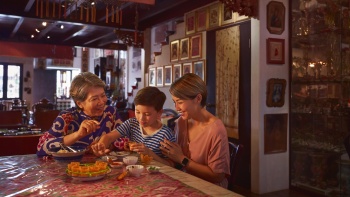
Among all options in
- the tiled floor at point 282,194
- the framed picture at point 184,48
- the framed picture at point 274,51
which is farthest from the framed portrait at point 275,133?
the framed picture at point 184,48

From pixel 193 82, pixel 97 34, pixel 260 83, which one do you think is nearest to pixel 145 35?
pixel 97 34

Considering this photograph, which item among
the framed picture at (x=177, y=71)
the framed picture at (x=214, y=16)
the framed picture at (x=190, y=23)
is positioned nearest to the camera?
the framed picture at (x=214, y=16)

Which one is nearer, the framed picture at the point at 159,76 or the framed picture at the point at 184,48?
the framed picture at the point at 184,48

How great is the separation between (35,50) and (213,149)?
9883mm

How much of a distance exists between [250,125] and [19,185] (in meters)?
3.46

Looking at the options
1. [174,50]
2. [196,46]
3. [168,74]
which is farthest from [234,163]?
[168,74]

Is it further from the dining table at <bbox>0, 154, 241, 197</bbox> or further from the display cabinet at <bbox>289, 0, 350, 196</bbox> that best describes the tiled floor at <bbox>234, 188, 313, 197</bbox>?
the dining table at <bbox>0, 154, 241, 197</bbox>

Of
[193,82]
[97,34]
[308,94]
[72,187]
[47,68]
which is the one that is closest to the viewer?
[72,187]

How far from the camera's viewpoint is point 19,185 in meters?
1.47

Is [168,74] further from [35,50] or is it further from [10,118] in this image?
[35,50]

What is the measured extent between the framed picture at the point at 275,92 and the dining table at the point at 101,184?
113 inches

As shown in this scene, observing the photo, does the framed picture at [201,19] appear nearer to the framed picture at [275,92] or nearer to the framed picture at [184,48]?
the framed picture at [184,48]

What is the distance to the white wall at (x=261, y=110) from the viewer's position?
14.1 feet

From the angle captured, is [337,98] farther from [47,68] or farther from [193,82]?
[47,68]
